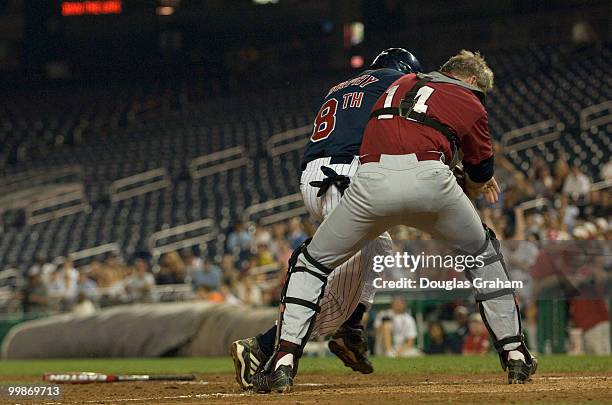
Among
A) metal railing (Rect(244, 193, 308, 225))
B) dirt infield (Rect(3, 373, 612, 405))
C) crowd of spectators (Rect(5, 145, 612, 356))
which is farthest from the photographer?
metal railing (Rect(244, 193, 308, 225))

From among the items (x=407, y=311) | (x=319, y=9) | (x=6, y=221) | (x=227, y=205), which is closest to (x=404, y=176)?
(x=407, y=311)

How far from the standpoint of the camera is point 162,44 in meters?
31.7

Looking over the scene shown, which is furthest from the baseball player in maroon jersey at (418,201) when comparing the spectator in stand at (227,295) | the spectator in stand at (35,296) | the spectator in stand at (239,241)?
the spectator in stand at (239,241)

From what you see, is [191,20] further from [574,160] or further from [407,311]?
[407,311]

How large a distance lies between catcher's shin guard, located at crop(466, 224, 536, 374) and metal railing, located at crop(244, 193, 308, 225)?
42.9ft

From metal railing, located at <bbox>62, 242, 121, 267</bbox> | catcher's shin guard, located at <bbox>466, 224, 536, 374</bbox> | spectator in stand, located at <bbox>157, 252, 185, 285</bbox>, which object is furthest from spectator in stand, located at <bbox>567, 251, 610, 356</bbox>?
metal railing, located at <bbox>62, 242, 121, 267</bbox>

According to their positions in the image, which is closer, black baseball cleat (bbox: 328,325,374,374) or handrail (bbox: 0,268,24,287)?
black baseball cleat (bbox: 328,325,374,374)

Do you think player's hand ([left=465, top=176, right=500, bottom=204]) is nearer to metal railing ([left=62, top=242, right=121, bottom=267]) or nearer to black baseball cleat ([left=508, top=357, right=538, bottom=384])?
black baseball cleat ([left=508, top=357, right=538, bottom=384])

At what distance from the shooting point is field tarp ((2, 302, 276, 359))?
12789 millimetres

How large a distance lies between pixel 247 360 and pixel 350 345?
83 cm

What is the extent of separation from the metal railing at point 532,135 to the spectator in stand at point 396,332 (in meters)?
7.37

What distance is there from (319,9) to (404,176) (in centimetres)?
2510

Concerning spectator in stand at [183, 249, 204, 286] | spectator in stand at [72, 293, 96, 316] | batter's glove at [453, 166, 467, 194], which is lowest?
spectator in stand at [72, 293, 96, 316]

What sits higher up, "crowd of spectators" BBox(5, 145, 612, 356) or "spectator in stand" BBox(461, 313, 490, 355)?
"crowd of spectators" BBox(5, 145, 612, 356)
